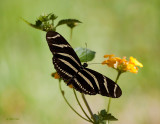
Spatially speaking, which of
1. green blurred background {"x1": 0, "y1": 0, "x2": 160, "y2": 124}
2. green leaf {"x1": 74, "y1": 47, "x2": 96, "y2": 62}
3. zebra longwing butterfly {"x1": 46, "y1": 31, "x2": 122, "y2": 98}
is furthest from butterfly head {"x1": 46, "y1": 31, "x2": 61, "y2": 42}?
green blurred background {"x1": 0, "y1": 0, "x2": 160, "y2": 124}

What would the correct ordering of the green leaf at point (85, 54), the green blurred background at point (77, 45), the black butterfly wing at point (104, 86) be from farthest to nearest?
the green blurred background at point (77, 45)
the green leaf at point (85, 54)
the black butterfly wing at point (104, 86)

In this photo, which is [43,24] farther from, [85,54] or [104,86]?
[104,86]

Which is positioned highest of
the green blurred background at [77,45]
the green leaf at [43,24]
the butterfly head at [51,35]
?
the green leaf at [43,24]

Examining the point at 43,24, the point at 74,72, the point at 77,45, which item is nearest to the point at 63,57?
the point at 74,72

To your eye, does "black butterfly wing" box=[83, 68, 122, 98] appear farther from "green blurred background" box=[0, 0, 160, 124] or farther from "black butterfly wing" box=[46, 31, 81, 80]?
"green blurred background" box=[0, 0, 160, 124]

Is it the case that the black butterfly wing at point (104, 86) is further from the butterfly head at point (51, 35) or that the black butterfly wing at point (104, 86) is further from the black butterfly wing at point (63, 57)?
the butterfly head at point (51, 35)

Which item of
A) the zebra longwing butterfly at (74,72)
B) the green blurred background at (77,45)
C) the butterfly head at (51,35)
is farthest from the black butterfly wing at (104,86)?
the green blurred background at (77,45)

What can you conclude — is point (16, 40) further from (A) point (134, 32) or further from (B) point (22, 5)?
(A) point (134, 32)
